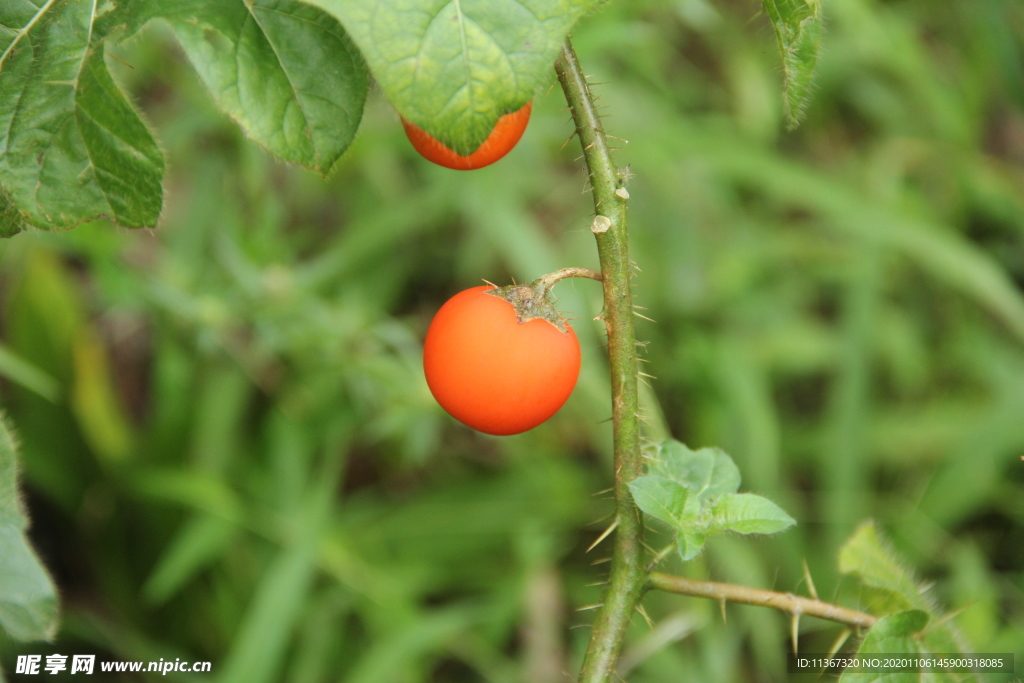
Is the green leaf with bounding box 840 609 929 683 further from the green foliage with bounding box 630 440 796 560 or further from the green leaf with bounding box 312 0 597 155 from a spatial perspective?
the green leaf with bounding box 312 0 597 155

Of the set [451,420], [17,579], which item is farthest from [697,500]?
[451,420]

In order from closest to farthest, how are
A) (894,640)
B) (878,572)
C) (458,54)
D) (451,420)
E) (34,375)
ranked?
(458,54)
(894,640)
(878,572)
(34,375)
(451,420)

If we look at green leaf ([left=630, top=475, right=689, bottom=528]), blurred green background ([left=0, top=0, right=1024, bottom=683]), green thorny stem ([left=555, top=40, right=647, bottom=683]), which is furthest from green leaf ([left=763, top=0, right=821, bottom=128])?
blurred green background ([left=0, top=0, right=1024, bottom=683])

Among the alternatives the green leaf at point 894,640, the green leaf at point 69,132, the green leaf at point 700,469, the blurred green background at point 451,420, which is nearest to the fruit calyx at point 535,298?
the green leaf at point 700,469

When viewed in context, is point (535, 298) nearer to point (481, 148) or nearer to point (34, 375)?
point (481, 148)

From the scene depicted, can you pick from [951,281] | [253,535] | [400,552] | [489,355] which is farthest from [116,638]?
[951,281]

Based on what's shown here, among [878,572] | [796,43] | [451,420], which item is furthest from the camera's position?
[451,420]
